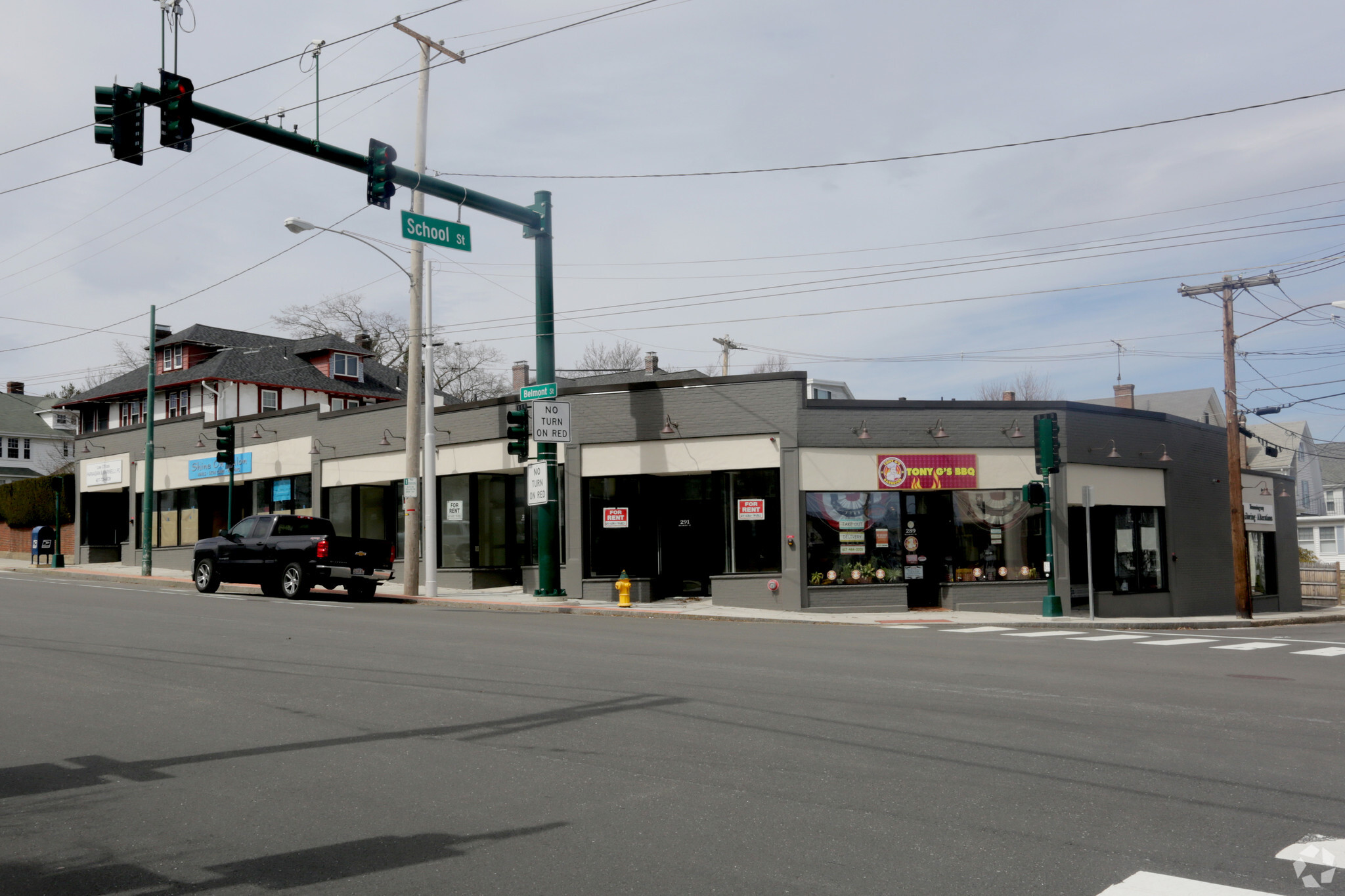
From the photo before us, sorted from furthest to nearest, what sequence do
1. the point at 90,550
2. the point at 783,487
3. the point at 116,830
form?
the point at 90,550 → the point at 783,487 → the point at 116,830

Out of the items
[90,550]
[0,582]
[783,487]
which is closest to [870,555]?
[783,487]

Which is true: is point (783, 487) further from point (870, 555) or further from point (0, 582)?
point (0, 582)

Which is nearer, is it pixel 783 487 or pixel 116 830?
pixel 116 830

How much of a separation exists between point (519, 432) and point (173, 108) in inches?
503

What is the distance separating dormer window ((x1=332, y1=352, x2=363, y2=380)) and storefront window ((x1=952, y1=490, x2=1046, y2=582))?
4011cm

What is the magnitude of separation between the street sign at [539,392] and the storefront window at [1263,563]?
80.9 ft

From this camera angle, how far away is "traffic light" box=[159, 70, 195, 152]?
12438mm

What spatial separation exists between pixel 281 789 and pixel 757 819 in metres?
2.97

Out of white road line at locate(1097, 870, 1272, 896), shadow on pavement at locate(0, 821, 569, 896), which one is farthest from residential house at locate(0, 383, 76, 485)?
white road line at locate(1097, 870, 1272, 896)

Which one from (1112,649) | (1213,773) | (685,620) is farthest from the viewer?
(685,620)

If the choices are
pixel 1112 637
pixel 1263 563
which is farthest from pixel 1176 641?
pixel 1263 563

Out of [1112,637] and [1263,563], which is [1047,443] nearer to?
[1112,637]

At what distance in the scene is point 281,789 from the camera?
263 inches

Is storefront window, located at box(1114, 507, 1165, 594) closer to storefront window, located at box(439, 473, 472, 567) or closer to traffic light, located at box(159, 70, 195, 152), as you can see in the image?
storefront window, located at box(439, 473, 472, 567)
